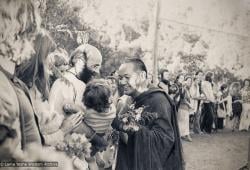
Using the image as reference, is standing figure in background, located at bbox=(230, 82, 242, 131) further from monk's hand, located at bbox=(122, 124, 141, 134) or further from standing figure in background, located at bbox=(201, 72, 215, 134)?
monk's hand, located at bbox=(122, 124, 141, 134)

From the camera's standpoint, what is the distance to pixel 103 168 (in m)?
3.92

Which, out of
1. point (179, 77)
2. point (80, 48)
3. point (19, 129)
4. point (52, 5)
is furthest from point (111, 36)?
point (19, 129)

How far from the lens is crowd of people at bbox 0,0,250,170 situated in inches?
135

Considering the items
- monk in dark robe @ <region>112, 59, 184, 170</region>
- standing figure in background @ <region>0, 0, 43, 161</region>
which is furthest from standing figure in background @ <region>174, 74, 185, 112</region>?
standing figure in background @ <region>0, 0, 43, 161</region>

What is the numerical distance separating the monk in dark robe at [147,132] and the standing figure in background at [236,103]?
1091 mm

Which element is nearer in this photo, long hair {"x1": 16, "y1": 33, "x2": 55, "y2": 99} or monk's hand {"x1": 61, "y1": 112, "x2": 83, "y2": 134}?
long hair {"x1": 16, "y1": 33, "x2": 55, "y2": 99}

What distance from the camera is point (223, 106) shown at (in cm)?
491

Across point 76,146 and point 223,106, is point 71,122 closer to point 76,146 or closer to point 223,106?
point 76,146

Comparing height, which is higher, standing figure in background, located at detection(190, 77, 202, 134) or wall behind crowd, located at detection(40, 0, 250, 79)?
wall behind crowd, located at detection(40, 0, 250, 79)

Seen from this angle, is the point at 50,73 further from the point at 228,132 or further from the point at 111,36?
the point at 228,132

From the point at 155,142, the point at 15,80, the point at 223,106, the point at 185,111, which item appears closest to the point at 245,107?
the point at 223,106

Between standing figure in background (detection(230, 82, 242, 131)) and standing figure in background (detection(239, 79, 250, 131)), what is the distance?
70 millimetres

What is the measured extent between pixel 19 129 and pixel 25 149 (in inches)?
7.9

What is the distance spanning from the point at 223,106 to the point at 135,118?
144 cm
